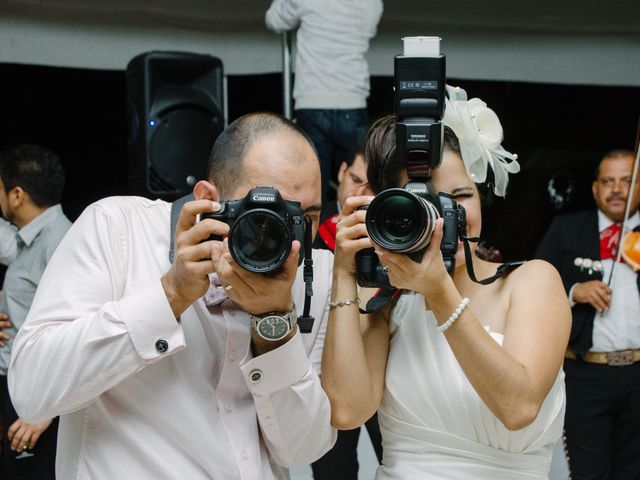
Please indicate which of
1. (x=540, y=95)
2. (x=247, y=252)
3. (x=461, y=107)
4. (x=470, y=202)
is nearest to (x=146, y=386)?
(x=247, y=252)

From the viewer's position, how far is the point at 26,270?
3.03 m

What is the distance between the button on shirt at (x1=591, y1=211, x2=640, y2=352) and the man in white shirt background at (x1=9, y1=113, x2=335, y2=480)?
2.08 metres

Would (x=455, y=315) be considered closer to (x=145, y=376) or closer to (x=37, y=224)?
(x=145, y=376)

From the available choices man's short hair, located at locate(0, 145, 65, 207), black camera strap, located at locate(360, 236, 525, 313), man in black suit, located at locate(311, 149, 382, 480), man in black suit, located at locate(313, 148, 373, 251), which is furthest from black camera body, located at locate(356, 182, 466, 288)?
man's short hair, located at locate(0, 145, 65, 207)

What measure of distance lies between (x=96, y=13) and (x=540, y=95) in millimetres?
2443

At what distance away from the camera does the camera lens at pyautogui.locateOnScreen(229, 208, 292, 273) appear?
124 centimetres

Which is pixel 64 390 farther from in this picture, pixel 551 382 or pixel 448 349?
pixel 551 382

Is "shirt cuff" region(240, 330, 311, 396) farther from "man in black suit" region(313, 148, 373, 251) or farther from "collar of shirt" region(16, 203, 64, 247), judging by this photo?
"collar of shirt" region(16, 203, 64, 247)

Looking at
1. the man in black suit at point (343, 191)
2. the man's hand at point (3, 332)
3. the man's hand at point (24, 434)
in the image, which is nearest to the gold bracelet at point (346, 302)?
the man in black suit at point (343, 191)

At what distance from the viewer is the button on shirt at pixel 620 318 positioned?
128 inches

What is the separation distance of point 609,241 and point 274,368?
2.44 m

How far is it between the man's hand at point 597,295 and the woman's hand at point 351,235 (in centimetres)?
201

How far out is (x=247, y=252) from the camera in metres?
1.25

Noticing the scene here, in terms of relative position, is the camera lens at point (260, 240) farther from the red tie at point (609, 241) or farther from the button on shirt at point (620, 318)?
the red tie at point (609, 241)
